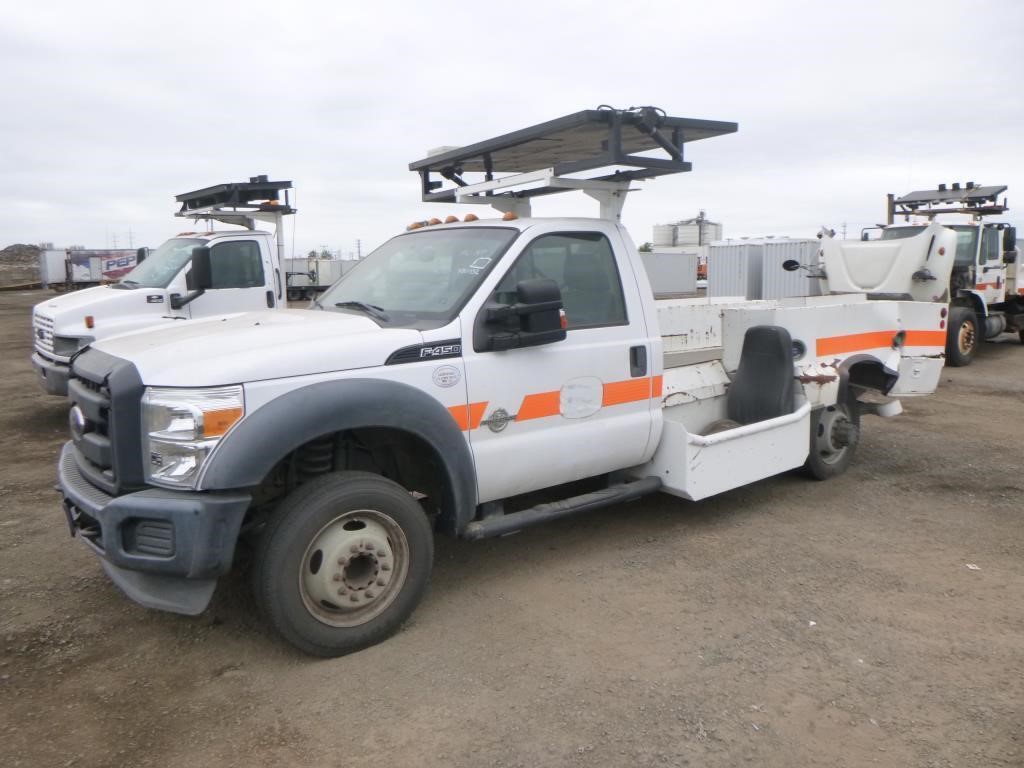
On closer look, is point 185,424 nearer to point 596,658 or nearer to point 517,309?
point 517,309

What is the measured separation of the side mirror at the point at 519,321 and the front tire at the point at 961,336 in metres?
11.7

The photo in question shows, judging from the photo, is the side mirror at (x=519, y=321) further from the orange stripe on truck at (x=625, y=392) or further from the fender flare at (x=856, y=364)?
the fender flare at (x=856, y=364)

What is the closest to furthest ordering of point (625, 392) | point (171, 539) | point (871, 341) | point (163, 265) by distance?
1. point (171, 539)
2. point (625, 392)
3. point (871, 341)
4. point (163, 265)

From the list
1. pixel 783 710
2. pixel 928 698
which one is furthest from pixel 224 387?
pixel 928 698

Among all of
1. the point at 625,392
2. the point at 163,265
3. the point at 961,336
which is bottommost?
the point at 961,336

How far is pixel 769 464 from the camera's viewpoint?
18.2 ft

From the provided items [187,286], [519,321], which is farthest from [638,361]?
[187,286]

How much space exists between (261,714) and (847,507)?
4.28 m

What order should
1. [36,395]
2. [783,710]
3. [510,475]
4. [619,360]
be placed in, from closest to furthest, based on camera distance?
1. [783,710]
2. [510,475]
3. [619,360]
4. [36,395]

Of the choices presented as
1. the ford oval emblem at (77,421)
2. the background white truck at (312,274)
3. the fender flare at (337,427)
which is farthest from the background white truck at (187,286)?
the background white truck at (312,274)

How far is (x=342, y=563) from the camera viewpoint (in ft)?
12.0

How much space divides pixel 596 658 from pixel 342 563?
1214mm

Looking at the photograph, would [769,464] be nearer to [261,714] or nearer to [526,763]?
[526,763]

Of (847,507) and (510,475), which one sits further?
(847,507)
